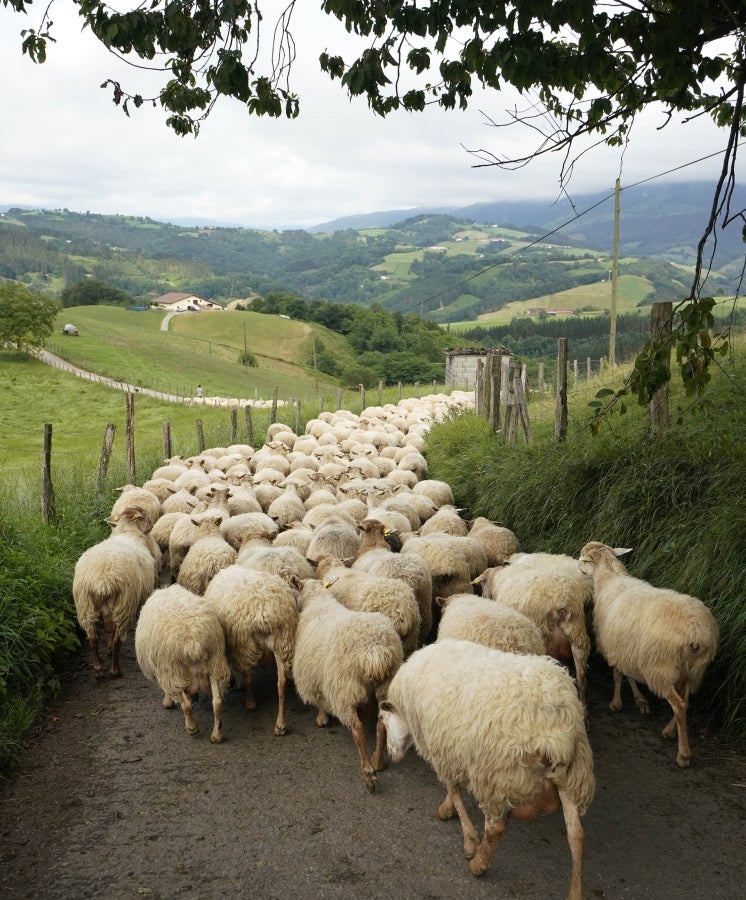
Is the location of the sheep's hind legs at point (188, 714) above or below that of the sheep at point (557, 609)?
below

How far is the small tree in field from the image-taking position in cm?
5728

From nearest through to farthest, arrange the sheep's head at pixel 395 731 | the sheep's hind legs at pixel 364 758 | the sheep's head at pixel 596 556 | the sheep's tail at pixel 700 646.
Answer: the sheep's head at pixel 395 731 → the sheep's hind legs at pixel 364 758 → the sheep's tail at pixel 700 646 → the sheep's head at pixel 596 556

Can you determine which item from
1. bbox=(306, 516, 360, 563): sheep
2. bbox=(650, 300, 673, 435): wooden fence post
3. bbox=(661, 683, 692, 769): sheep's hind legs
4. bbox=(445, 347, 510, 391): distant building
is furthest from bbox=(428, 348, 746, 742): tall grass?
bbox=(445, 347, 510, 391): distant building

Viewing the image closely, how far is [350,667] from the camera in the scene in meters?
5.00

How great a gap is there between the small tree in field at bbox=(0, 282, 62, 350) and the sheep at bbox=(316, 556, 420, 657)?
2321 inches

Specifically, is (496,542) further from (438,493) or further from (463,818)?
(463,818)

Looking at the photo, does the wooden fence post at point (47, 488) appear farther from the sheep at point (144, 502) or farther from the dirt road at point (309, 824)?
the dirt road at point (309, 824)

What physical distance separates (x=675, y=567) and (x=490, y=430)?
7500mm

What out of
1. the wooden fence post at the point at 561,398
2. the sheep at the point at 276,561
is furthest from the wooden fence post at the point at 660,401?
the sheep at the point at 276,561

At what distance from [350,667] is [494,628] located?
1061mm

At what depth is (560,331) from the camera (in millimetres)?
77125

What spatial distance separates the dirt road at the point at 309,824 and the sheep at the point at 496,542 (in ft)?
8.63

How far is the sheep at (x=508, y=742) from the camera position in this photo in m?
3.60

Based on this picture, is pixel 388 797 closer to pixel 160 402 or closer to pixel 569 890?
pixel 569 890
